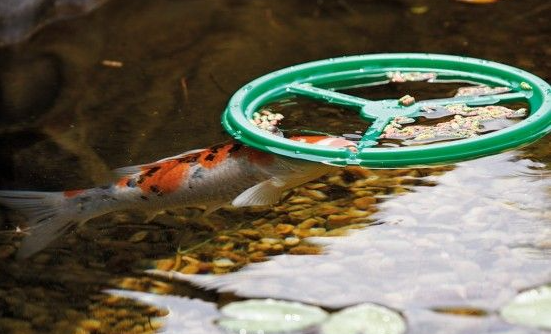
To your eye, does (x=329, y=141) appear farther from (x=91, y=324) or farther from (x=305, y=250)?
(x=91, y=324)

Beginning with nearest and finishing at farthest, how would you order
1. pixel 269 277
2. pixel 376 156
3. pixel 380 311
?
pixel 380 311, pixel 269 277, pixel 376 156

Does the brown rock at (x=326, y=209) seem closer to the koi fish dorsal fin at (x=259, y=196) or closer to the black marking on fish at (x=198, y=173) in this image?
the koi fish dorsal fin at (x=259, y=196)

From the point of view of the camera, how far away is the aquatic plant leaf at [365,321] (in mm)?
1918

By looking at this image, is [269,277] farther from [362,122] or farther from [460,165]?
[362,122]

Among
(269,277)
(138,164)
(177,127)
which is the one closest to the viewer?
(269,277)

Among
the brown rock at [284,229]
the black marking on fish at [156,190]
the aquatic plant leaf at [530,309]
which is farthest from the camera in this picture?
the black marking on fish at [156,190]

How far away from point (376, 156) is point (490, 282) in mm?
660

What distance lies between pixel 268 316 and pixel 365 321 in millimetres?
202

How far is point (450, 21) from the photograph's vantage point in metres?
4.11

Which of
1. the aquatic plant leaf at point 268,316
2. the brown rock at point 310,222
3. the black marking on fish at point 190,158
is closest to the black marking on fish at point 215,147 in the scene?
the black marking on fish at point 190,158

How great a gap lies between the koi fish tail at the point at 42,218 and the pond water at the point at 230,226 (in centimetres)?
3

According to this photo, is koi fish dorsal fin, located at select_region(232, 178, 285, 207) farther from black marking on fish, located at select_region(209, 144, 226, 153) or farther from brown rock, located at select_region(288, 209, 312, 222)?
black marking on fish, located at select_region(209, 144, 226, 153)

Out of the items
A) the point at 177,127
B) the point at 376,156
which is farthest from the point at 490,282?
the point at 177,127

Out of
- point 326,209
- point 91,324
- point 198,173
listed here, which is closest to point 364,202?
point 326,209
